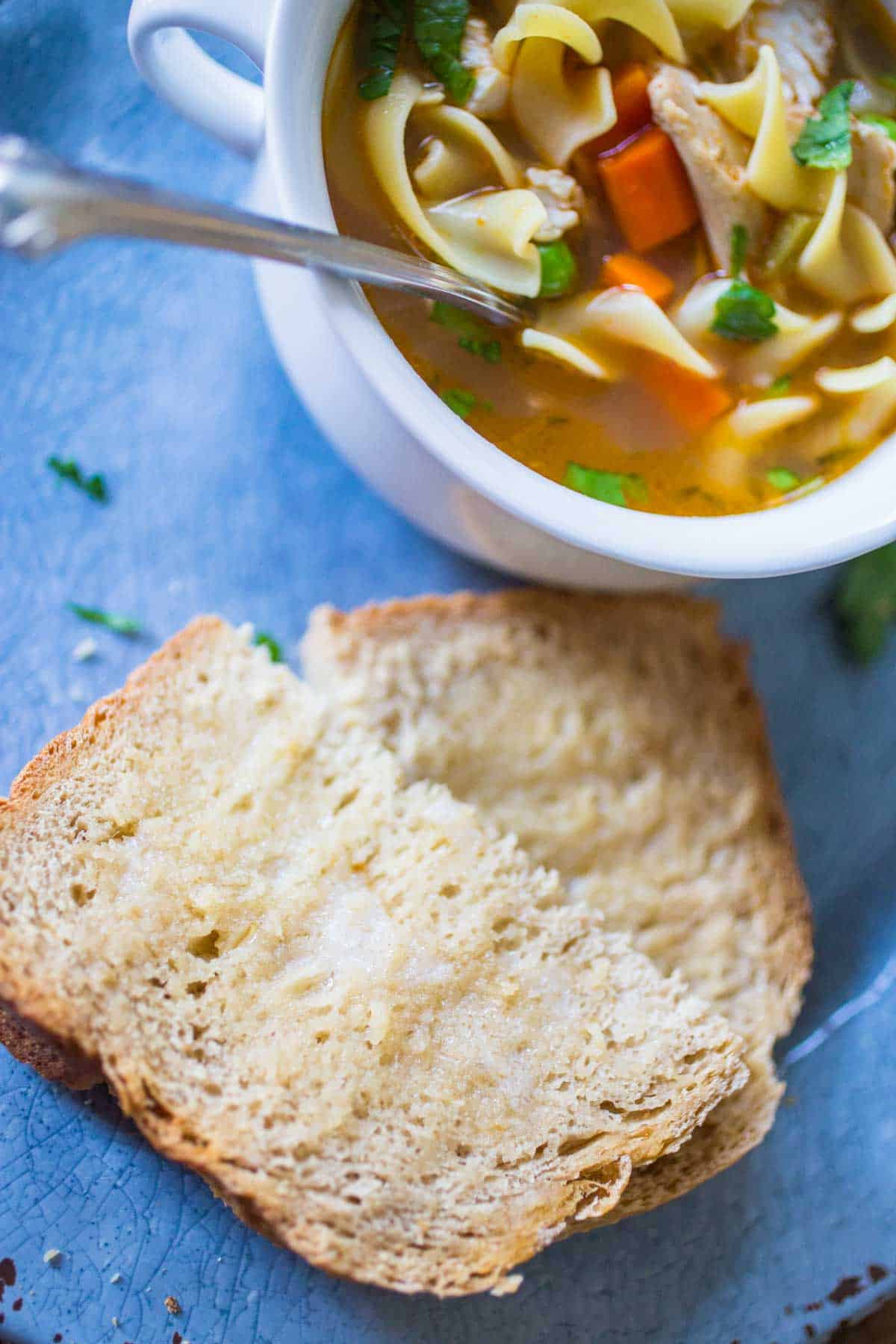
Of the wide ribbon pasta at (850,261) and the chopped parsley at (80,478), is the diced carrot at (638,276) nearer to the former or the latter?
the wide ribbon pasta at (850,261)

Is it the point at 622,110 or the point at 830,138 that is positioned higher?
the point at 622,110

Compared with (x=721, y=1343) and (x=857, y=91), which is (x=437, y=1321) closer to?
(x=721, y=1343)

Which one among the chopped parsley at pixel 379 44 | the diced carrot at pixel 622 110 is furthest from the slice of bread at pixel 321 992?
the diced carrot at pixel 622 110

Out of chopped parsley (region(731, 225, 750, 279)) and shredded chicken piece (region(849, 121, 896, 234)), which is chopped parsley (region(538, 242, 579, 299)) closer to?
chopped parsley (region(731, 225, 750, 279))

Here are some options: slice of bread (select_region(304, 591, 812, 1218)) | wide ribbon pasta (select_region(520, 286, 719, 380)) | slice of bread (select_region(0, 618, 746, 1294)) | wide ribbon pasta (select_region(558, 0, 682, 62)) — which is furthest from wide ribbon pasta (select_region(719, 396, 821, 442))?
slice of bread (select_region(0, 618, 746, 1294))

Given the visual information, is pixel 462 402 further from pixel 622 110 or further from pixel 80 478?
pixel 80 478

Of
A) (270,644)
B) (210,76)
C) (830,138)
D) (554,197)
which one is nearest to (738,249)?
(830,138)
